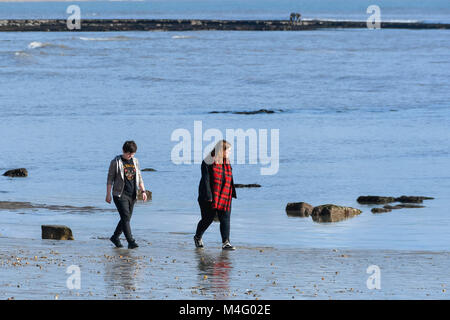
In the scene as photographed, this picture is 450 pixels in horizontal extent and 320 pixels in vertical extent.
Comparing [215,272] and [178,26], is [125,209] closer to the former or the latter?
[215,272]

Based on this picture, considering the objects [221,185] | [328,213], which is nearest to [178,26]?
[328,213]

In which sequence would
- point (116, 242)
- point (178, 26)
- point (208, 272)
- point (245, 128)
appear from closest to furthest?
1. point (208, 272)
2. point (116, 242)
3. point (245, 128)
4. point (178, 26)

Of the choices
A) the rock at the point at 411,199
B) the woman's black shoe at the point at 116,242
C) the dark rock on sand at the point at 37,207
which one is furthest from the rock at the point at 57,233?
the rock at the point at 411,199

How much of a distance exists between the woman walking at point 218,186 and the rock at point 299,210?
4.64 meters

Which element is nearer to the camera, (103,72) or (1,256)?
(1,256)

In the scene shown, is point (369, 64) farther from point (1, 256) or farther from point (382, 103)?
point (1, 256)

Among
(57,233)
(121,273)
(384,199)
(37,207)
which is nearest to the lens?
(121,273)

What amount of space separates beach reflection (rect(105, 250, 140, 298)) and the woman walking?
1.22 meters

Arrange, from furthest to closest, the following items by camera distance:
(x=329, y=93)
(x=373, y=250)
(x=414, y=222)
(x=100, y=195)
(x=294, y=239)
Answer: (x=329, y=93)
(x=100, y=195)
(x=414, y=222)
(x=294, y=239)
(x=373, y=250)

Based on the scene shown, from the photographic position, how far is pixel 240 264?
11578mm

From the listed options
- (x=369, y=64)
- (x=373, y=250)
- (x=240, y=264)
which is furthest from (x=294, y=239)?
(x=369, y=64)

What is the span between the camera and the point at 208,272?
35.9 ft

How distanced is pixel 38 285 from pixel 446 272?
15.9ft

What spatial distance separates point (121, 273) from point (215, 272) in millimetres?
1112
